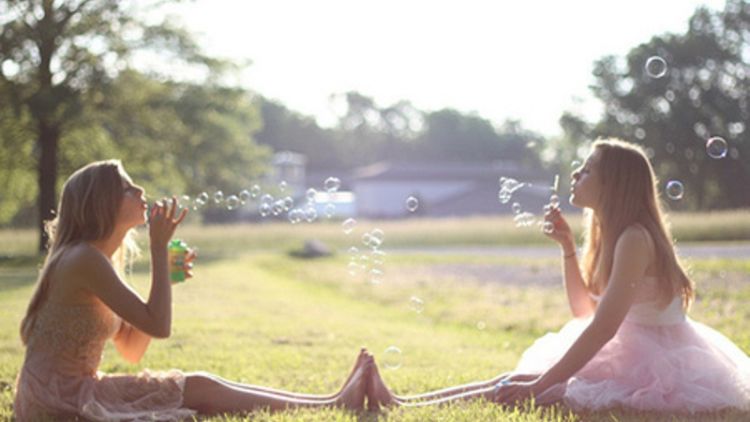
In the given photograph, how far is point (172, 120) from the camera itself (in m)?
24.6

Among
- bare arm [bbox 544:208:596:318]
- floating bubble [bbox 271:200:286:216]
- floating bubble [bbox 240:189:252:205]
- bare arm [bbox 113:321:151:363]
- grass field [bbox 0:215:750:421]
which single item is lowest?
grass field [bbox 0:215:750:421]

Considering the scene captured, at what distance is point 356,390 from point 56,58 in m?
20.6

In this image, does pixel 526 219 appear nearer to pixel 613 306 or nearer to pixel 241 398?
pixel 613 306

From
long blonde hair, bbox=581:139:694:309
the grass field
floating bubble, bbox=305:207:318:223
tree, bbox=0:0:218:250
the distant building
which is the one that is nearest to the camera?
long blonde hair, bbox=581:139:694:309

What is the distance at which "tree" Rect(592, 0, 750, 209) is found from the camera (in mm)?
27547

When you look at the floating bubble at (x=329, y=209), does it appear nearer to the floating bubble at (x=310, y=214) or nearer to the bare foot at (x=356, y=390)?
the floating bubble at (x=310, y=214)

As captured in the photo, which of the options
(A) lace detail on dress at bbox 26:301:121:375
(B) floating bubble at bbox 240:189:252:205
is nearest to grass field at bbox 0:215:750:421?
(A) lace detail on dress at bbox 26:301:121:375

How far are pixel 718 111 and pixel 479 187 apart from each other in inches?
1005

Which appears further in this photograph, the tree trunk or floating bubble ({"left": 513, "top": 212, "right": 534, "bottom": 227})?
the tree trunk

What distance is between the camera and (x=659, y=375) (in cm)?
405

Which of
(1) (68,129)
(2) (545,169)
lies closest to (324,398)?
(1) (68,129)

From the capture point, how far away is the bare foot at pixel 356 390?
4160mm

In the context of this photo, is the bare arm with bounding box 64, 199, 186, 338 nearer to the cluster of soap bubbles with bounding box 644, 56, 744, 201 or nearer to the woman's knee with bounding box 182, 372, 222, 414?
the woman's knee with bounding box 182, 372, 222, 414

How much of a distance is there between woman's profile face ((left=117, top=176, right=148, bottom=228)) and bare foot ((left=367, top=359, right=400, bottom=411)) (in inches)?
49.8
